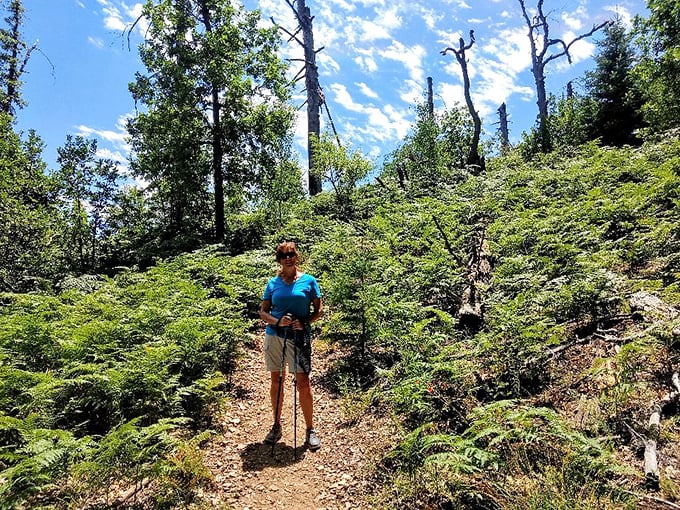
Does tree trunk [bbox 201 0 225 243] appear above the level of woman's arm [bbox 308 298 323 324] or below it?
above

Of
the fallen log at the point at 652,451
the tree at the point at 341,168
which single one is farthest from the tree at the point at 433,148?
the fallen log at the point at 652,451

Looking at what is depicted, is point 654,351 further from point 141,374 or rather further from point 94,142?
point 94,142

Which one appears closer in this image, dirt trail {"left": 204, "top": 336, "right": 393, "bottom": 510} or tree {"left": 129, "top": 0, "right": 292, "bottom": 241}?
dirt trail {"left": 204, "top": 336, "right": 393, "bottom": 510}

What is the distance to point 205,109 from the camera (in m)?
15.9

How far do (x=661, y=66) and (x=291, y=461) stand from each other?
21.2 meters

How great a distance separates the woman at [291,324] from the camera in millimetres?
4629

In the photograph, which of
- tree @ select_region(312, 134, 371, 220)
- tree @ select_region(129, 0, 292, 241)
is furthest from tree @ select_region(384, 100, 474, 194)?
tree @ select_region(129, 0, 292, 241)

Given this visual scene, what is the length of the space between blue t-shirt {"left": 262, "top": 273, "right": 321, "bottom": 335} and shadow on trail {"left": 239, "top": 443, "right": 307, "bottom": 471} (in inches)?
A: 53.7

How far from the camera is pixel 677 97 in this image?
1616 centimetres

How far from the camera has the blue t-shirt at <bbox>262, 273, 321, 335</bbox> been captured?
4.66 metres

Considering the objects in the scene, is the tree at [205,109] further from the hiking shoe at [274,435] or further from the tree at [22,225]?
the hiking shoe at [274,435]

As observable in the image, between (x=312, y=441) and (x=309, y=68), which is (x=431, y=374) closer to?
(x=312, y=441)

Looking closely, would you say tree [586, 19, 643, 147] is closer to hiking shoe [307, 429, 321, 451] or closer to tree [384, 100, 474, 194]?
tree [384, 100, 474, 194]

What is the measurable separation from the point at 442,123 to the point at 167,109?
16617 millimetres
